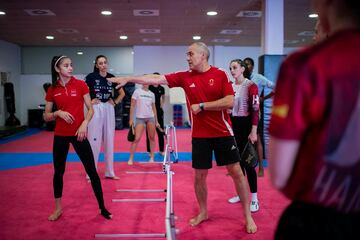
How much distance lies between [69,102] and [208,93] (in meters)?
1.53

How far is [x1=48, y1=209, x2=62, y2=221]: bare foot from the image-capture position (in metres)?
4.08

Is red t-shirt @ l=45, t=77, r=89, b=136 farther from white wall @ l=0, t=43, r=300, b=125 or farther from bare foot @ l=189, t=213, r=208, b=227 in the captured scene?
white wall @ l=0, t=43, r=300, b=125

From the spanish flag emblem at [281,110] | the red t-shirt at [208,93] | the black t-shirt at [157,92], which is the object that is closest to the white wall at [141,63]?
the black t-shirt at [157,92]

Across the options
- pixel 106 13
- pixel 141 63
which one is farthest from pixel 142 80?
pixel 141 63

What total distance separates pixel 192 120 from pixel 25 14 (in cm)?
807

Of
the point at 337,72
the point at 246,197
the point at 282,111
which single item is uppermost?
the point at 337,72

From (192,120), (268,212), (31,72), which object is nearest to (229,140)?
(192,120)

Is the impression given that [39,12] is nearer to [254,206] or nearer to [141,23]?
[141,23]

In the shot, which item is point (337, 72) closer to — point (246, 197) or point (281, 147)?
point (281, 147)

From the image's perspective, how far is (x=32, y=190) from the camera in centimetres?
546

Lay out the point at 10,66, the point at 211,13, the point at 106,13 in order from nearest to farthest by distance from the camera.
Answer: the point at 106,13 < the point at 211,13 < the point at 10,66

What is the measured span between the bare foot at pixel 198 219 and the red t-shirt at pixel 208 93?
944mm

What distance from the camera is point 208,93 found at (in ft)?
11.8

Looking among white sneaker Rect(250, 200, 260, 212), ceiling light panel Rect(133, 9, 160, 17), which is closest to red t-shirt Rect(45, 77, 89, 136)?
white sneaker Rect(250, 200, 260, 212)
